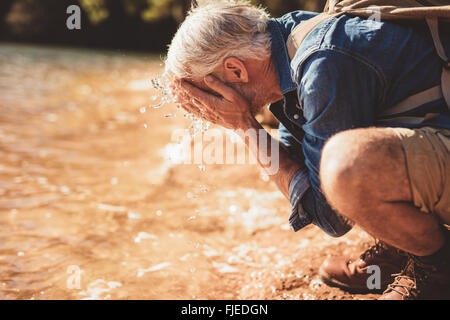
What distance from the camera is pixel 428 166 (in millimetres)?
1426

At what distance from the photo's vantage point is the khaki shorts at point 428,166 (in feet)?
4.68

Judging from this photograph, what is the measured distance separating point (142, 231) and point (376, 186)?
1.65 meters

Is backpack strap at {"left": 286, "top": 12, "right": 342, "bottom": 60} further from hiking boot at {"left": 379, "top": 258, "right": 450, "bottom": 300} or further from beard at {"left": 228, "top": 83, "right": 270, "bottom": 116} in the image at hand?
hiking boot at {"left": 379, "top": 258, "right": 450, "bottom": 300}

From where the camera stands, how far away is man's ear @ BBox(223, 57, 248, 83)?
1.90m

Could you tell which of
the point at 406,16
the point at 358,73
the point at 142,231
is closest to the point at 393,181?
the point at 358,73

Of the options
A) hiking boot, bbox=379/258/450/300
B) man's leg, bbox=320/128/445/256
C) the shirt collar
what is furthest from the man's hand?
hiking boot, bbox=379/258/450/300

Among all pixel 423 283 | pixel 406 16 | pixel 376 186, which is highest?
pixel 406 16

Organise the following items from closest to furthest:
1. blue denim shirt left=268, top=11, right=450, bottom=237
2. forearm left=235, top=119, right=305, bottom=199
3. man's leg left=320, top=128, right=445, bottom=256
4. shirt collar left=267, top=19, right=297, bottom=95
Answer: man's leg left=320, top=128, right=445, bottom=256, blue denim shirt left=268, top=11, right=450, bottom=237, shirt collar left=267, top=19, right=297, bottom=95, forearm left=235, top=119, right=305, bottom=199

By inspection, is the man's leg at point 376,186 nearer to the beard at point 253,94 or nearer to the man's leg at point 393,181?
the man's leg at point 393,181

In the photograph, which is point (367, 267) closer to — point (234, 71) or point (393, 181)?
point (393, 181)

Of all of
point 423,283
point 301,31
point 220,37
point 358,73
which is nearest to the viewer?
point 358,73

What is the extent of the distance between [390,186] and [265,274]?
3.23 ft

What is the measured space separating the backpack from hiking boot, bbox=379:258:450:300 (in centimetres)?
60

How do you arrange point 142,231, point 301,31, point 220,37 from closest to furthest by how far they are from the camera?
point 301,31
point 220,37
point 142,231
